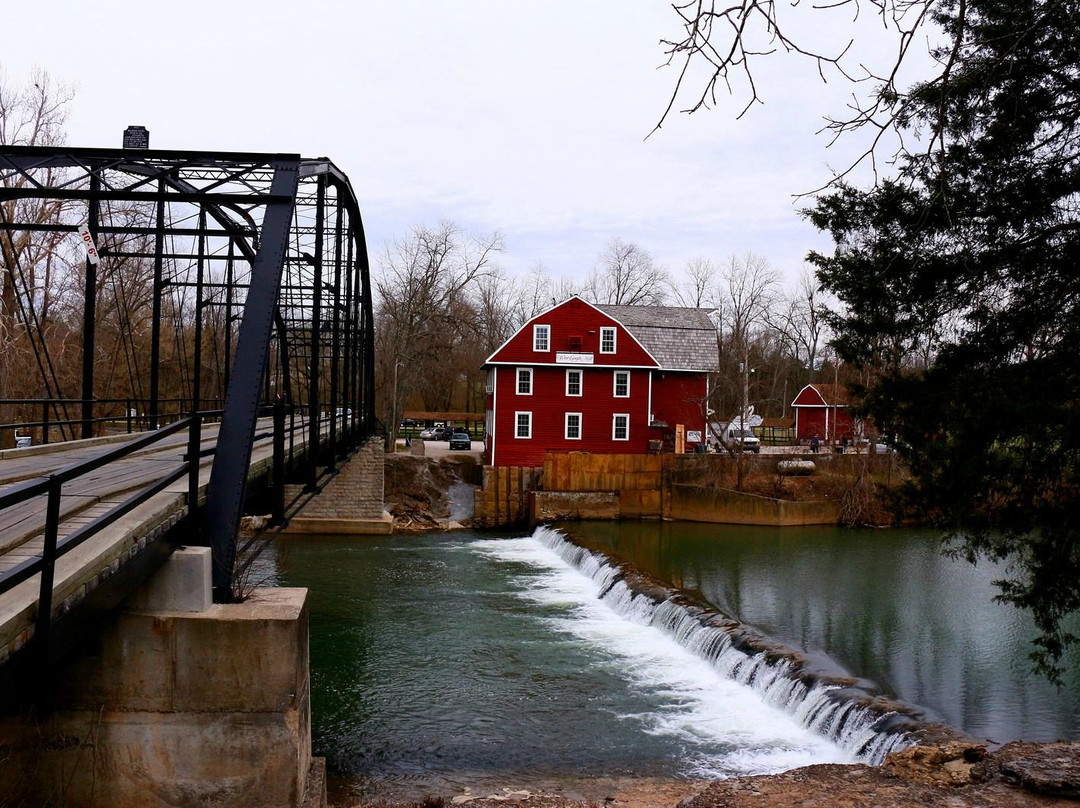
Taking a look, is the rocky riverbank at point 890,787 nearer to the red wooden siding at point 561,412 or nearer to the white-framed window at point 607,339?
the red wooden siding at point 561,412

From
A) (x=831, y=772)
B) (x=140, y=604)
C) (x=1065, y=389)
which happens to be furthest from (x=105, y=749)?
(x=1065, y=389)

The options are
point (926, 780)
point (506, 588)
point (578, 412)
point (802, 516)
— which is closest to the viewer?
point (926, 780)

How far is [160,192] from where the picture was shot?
12.4 m

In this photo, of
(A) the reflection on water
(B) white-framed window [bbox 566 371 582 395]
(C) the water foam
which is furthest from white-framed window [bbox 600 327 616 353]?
(C) the water foam

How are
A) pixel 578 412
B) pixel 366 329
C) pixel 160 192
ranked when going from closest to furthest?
pixel 160 192 < pixel 366 329 < pixel 578 412

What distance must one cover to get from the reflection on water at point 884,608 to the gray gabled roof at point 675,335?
10895 millimetres

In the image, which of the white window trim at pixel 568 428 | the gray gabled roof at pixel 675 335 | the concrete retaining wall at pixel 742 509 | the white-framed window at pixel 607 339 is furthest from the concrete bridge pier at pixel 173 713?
the gray gabled roof at pixel 675 335

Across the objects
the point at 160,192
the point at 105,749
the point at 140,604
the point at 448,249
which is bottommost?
the point at 105,749

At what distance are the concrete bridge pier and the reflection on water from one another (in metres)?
9.58

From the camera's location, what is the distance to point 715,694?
49.1 ft

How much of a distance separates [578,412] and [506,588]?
18.8 metres

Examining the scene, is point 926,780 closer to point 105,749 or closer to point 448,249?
point 105,749

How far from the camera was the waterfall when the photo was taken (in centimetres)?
1212

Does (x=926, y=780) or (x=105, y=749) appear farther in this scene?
(x=926, y=780)
